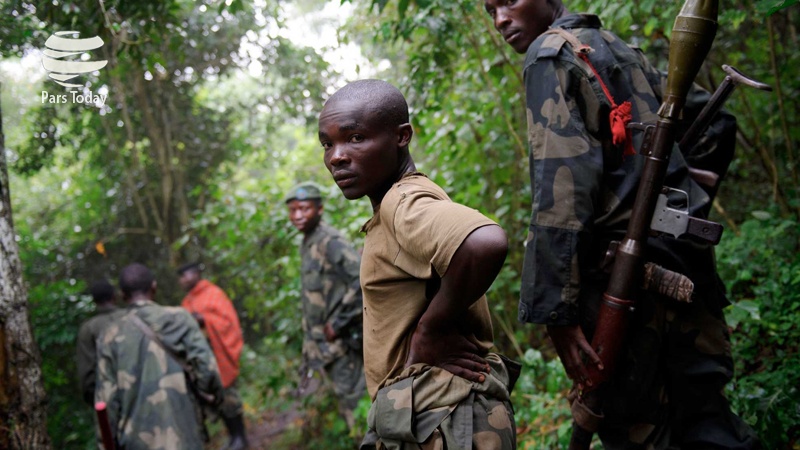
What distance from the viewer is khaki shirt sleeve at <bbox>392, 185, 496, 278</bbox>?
58.8 inches

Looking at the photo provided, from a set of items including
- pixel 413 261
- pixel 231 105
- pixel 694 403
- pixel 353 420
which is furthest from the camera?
pixel 231 105

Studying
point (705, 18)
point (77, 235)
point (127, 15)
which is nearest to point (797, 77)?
point (705, 18)

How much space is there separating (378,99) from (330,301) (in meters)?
3.13

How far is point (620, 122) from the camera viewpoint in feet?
6.61

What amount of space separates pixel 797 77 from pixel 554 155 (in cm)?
397

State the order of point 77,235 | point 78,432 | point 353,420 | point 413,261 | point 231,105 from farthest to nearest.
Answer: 1. point 231,105
2. point 77,235
3. point 78,432
4. point 353,420
5. point 413,261

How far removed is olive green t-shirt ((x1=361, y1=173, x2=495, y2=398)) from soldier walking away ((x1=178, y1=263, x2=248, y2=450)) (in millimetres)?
4535

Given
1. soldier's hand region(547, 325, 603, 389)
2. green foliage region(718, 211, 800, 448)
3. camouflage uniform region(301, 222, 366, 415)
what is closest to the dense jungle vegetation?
green foliage region(718, 211, 800, 448)

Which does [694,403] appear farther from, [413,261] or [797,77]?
[797,77]

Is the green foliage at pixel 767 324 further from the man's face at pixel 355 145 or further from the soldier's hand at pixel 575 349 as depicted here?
the man's face at pixel 355 145

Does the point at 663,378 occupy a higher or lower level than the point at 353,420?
higher

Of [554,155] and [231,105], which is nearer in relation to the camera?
[554,155]

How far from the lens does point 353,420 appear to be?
457 cm

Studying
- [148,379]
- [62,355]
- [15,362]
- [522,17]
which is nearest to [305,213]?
[148,379]
